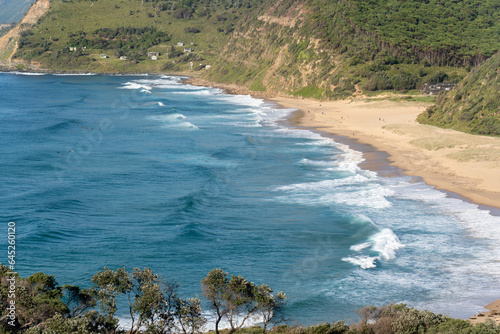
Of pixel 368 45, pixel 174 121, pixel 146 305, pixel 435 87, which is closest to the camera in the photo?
pixel 146 305

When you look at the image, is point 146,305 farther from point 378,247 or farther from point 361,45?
point 361,45

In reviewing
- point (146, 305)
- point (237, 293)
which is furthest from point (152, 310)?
point (237, 293)

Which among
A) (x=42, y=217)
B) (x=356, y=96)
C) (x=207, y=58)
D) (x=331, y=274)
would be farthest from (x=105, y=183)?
(x=207, y=58)

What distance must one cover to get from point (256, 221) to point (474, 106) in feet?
129

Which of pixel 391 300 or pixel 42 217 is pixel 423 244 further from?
pixel 42 217

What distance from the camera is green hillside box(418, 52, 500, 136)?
5725 centimetres

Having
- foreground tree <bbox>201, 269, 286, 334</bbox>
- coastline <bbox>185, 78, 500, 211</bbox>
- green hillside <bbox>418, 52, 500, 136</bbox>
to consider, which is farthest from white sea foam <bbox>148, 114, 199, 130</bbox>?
foreground tree <bbox>201, 269, 286, 334</bbox>

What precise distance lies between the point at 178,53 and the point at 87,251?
577 ft

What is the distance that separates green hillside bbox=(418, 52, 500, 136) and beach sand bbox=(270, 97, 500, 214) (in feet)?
6.84

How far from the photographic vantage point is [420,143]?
56.1 metres

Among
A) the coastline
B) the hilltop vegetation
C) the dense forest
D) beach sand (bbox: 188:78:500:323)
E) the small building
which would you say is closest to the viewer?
the dense forest

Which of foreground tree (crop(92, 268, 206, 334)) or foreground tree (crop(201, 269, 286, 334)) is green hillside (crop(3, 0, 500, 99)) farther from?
foreground tree (crop(92, 268, 206, 334))

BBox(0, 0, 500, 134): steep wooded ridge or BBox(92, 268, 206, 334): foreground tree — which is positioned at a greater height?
BBox(0, 0, 500, 134): steep wooded ridge

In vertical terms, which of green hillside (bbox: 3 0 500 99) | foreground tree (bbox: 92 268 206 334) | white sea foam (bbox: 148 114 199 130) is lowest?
white sea foam (bbox: 148 114 199 130)
